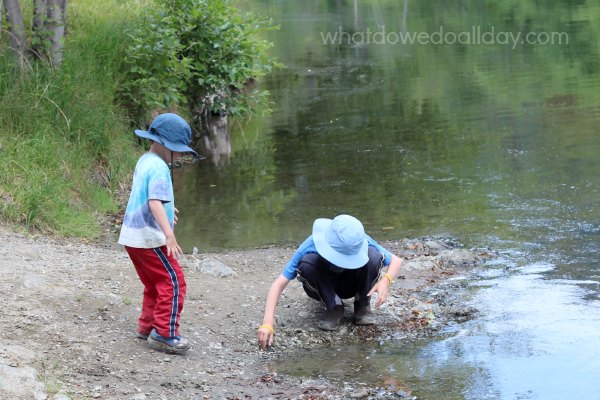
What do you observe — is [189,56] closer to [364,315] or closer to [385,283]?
[364,315]

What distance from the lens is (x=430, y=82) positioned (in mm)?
18438

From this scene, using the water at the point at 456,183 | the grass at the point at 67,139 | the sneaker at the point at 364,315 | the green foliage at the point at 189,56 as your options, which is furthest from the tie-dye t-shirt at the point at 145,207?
the green foliage at the point at 189,56

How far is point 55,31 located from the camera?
449 inches

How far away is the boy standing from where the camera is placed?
18.0 ft

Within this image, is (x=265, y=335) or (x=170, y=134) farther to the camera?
(x=265, y=335)

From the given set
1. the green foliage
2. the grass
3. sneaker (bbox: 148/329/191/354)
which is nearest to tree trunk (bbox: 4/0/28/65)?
the grass

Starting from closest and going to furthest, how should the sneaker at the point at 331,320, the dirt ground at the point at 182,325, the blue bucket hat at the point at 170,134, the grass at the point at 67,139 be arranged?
the dirt ground at the point at 182,325, the blue bucket hat at the point at 170,134, the sneaker at the point at 331,320, the grass at the point at 67,139

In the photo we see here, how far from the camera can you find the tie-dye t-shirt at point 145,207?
217 inches

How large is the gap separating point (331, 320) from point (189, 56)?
7.90 metres

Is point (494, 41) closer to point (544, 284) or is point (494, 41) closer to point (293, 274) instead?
point (544, 284)

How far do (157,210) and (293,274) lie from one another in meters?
1.10

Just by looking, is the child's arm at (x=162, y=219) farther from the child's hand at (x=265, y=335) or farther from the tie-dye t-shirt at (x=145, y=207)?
the child's hand at (x=265, y=335)

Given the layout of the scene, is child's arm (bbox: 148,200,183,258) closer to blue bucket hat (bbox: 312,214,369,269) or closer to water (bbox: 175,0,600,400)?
blue bucket hat (bbox: 312,214,369,269)

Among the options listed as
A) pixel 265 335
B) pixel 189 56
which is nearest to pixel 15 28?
pixel 189 56
